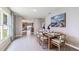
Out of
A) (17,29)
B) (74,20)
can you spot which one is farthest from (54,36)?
(17,29)

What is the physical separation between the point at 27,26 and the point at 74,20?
40.9 ft

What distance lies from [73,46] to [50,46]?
3.36ft

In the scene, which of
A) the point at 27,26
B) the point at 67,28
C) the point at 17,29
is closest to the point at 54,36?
the point at 67,28

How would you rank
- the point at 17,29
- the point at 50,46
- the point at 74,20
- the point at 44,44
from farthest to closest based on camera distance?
the point at 17,29 → the point at 44,44 → the point at 50,46 → the point at 74,20

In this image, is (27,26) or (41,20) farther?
(27,26)

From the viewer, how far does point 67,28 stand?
471 cm

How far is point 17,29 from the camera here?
10203 millimetres

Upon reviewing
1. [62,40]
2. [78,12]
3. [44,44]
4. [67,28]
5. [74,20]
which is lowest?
[44,44]
